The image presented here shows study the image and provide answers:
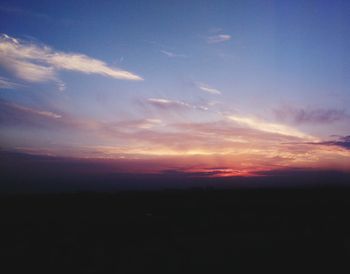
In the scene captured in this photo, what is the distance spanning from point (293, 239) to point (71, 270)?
1696 cm

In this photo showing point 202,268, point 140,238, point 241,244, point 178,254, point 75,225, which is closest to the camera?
point 202,268

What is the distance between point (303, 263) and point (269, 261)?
1940 mm

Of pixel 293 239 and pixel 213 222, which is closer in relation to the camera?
pixel 293 239

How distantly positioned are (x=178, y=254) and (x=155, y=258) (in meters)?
1.70

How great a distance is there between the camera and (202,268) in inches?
669

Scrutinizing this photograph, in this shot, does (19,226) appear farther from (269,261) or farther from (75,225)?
(269,261)

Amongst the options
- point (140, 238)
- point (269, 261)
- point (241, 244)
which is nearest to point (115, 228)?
point (140, 238)

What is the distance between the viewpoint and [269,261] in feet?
58.4

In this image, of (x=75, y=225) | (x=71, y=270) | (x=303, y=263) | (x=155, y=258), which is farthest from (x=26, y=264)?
(x=303, y=263)

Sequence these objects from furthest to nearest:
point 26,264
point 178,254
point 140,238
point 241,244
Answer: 1. point 140,238
2. point 241,244
3. point 178,254
4. point 26,264

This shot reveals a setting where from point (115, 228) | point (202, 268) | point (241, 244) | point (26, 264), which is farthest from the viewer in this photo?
point (115, 228)

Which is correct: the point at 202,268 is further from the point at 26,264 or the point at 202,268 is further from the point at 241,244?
the point at 26,264

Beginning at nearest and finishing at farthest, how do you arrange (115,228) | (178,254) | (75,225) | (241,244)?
1. (178,254)
2. (241,244)
3. (115,228)
4. (75,225)

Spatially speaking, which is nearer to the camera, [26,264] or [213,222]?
[26,264]
